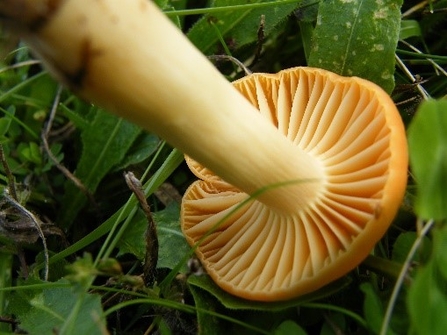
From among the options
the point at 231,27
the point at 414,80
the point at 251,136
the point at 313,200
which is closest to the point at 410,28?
the point at 414,80

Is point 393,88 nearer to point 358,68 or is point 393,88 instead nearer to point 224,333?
point 358,68

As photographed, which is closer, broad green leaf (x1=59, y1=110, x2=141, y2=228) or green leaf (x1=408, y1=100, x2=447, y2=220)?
green leaf (x1=408, y1=100, x2=447, y2=220)

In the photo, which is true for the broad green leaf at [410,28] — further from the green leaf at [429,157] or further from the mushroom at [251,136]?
the green leaf at [429,157]

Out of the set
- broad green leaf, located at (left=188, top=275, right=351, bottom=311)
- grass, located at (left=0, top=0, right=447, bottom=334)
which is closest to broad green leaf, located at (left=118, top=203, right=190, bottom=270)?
grass, located at (left=0, top=0, right=447, bottom=334)

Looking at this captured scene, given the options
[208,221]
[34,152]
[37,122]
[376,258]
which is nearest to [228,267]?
[208,221]

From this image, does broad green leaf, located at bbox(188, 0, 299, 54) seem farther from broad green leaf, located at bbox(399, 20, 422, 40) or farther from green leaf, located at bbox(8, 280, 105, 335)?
green leaf, located at bbox(8, 280, 105, 335)

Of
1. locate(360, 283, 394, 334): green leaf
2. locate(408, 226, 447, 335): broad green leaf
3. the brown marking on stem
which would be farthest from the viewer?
locate(360, 283, 394, 334): green leaf

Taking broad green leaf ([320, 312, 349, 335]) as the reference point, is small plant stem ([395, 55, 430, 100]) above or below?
above
